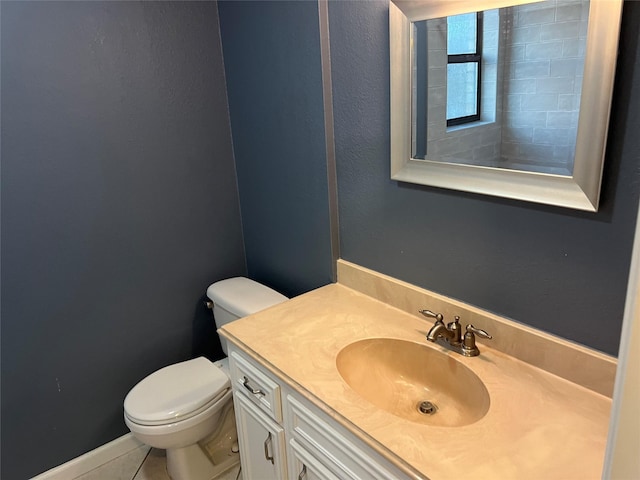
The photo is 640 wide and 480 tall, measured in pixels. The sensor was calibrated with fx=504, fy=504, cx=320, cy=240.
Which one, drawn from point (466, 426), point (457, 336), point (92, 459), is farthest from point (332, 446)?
point (92, 459)

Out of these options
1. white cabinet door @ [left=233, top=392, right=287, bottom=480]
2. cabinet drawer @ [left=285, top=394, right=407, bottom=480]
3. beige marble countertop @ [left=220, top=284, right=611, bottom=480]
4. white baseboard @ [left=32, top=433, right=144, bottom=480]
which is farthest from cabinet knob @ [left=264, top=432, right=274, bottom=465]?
white baseboard @ [left=32, top=433, right=144, bottom=480]

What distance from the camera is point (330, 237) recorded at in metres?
1.85

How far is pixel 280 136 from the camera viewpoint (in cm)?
195

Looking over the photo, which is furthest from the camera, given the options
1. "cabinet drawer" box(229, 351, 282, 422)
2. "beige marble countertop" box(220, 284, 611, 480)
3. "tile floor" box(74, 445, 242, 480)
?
"tile floor" box(74, 445, 242, 480)

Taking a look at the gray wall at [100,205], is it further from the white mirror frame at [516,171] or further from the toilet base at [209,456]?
the white mirror frame at [516,171]

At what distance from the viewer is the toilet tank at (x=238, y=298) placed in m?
2.04

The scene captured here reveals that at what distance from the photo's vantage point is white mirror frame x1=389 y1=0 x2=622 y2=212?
101 centimetres

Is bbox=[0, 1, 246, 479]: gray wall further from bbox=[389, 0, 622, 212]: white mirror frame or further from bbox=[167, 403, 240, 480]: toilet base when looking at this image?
bbox=[389, 0, 622, 212]: white mirror frame

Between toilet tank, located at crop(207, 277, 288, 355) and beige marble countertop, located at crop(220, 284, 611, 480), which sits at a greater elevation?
beige marble countertop, located at crop(220, 284, 611, 480)

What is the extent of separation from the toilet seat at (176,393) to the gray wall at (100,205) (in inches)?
9.7

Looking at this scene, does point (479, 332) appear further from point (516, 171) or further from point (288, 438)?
point (288, 438)

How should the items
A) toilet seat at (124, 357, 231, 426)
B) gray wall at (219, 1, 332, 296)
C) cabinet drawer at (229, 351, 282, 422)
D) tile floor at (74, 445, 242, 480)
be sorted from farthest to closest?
tile floor at (74, 445, 242, 480) → toilet seat at (124, 357, 231, 426) → gray wall at (219, 1, 332, 296) → cabinet drawer at (229, 351, 282, 422)

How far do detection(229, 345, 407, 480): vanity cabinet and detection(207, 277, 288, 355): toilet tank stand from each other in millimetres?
422

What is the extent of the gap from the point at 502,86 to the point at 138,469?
207 cm
